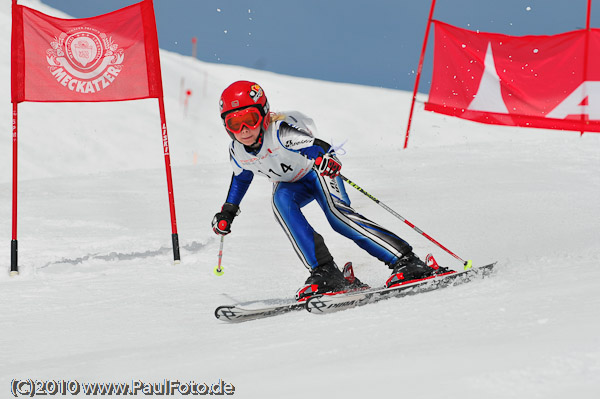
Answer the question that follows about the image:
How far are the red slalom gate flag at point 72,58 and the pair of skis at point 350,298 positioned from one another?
268 centimetres

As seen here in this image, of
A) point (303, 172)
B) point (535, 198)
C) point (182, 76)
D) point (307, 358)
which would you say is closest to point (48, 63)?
point (303, 172)

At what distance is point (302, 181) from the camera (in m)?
4.18

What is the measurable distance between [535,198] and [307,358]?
→ 526cm

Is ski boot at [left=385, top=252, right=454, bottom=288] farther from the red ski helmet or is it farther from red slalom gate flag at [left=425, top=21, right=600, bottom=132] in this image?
red slalom gate flag at [left=425, top=21, right=600, bottom=132]

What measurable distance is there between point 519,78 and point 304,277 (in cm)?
586

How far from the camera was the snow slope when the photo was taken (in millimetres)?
2045

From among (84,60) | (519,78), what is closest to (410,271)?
(84,60)

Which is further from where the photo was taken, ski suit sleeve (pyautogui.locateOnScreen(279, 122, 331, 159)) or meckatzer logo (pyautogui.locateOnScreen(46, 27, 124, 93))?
meckatzer logo (pyautogui.locateOnScreen(46, 27, 124, 93))

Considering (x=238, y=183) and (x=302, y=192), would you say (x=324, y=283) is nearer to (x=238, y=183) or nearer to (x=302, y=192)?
(x=302, y=192)

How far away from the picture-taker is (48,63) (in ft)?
18.3

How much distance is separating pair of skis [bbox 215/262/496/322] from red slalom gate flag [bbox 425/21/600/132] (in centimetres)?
623

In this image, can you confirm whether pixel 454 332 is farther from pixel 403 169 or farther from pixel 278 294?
pixel 403 169

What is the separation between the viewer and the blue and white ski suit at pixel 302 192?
13.0 ft

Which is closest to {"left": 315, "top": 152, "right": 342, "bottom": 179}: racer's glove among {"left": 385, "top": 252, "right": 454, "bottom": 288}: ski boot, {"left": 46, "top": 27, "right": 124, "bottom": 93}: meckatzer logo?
{"left": 385, "top": 252, "right": 454, "bottom": 288}: ski boot
